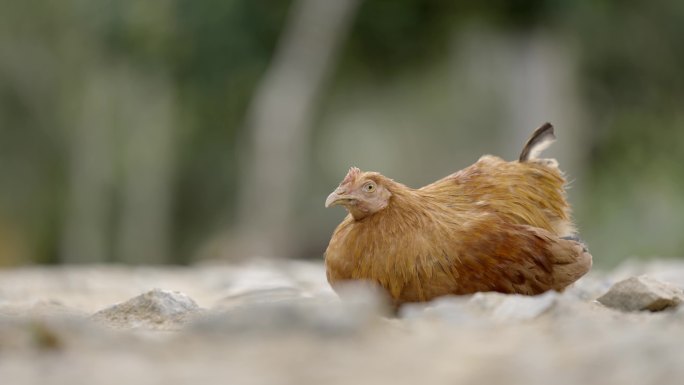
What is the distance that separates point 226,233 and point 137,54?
16.6 ft

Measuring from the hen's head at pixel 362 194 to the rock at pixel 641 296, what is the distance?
118cm

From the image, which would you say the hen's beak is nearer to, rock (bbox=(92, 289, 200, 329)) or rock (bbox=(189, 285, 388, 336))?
rock (bbox=(92, 289, 200, 329))

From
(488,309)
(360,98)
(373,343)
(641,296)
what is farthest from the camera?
(360,98)

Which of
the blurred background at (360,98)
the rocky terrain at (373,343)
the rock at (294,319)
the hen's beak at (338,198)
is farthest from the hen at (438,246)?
the blurred background at (360,98)

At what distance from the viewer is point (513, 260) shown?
517cm

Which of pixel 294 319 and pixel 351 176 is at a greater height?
pixel 351 176

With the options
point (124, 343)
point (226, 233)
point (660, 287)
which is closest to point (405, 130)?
point (226, 233)

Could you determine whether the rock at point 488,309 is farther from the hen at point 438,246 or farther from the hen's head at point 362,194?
the hen's head at point 362,194

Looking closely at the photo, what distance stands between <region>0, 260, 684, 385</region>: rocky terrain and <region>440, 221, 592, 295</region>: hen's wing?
17 cm

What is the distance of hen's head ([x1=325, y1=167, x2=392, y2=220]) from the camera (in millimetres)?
5227

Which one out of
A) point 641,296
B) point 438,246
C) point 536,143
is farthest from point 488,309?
point 536,143

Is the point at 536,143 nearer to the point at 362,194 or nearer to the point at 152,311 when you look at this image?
the point at 362,194

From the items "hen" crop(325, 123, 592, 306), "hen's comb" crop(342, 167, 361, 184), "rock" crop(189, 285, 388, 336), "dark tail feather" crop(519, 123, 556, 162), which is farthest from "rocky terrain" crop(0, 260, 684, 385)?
"dark tail feather" crop(519, 123, 556, 162)

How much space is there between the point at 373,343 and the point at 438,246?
1554 millimetres
